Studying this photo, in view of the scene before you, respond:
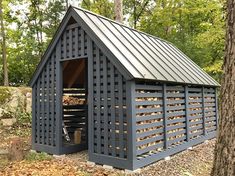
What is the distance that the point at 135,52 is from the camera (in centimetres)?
735

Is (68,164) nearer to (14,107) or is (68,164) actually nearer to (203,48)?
(14,107)

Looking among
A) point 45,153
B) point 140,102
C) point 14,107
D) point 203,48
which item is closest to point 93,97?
point 140,102

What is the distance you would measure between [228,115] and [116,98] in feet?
11.6

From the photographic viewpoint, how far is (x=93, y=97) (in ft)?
22.3

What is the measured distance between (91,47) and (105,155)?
8.32 ft

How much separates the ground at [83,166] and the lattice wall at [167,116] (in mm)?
399

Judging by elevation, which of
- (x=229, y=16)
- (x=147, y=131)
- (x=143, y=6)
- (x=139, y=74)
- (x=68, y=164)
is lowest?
(x=68, y=164)

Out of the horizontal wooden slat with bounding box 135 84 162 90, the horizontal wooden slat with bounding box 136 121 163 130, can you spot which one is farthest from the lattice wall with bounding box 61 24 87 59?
the horizontal wooden slat with bounding box 136 121 163 130

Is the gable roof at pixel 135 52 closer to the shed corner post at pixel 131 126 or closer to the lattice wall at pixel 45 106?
the shed corner post at pixel 131 126

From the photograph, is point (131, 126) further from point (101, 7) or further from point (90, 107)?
point (101, 7)

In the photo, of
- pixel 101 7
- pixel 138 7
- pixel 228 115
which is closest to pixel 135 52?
pixel 228 115

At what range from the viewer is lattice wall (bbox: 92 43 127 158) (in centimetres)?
623

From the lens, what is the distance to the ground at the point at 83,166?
20.0 feet

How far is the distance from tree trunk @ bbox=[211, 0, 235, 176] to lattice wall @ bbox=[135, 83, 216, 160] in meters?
3.12
